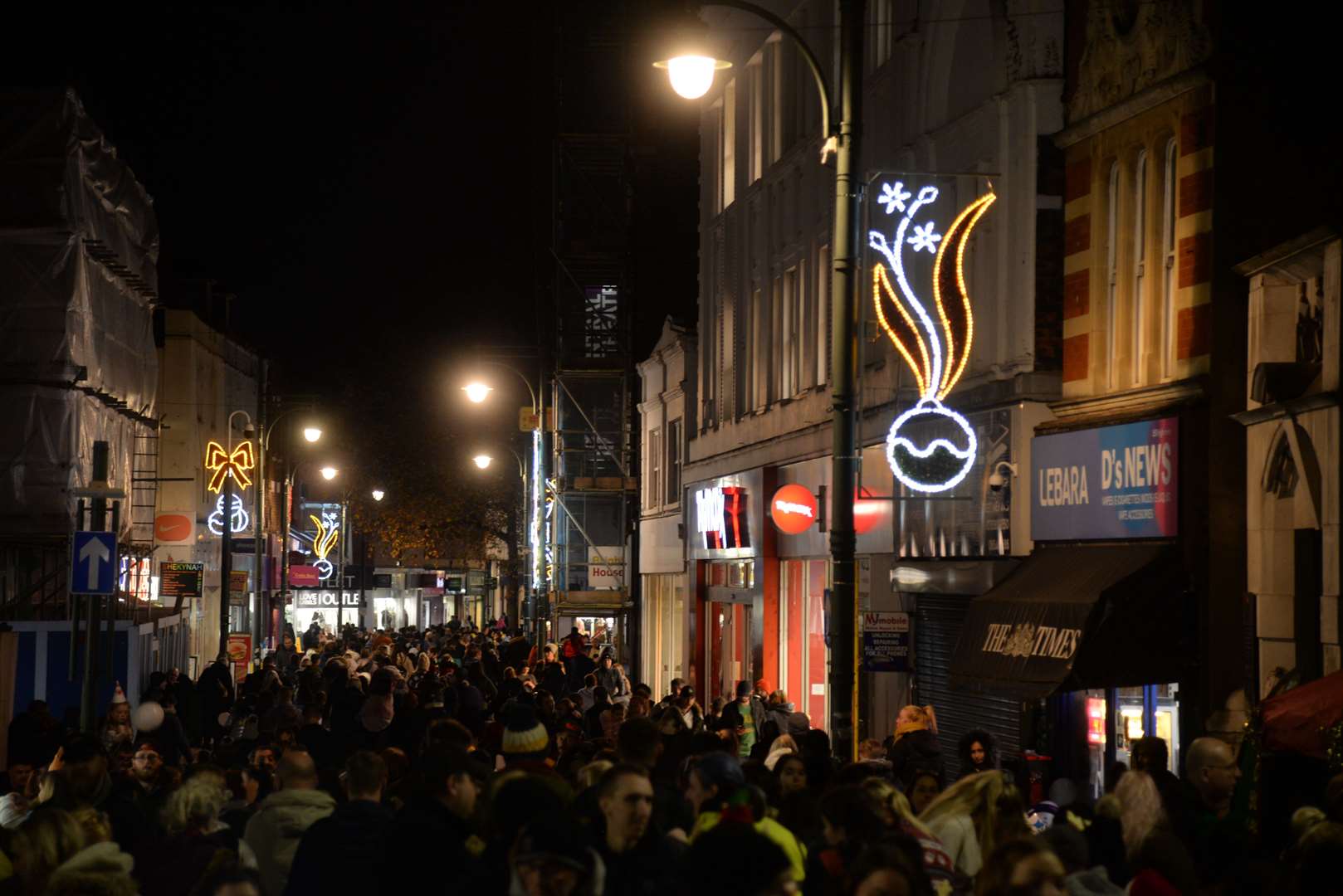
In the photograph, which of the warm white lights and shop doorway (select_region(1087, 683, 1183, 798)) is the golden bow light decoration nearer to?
shop doorway (select_region(1087, 683, 1183, 798))

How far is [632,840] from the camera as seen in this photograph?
735 centimetres

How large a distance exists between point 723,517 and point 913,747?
17.7 meters

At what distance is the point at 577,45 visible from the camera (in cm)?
4847

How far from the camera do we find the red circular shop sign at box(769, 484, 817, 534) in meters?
25.5

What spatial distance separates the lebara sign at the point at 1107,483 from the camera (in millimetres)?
17094

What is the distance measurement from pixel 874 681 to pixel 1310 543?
953cm

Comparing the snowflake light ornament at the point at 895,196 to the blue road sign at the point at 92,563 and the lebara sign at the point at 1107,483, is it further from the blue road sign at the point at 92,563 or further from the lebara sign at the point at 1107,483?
the blue road sign at the point at 92,563

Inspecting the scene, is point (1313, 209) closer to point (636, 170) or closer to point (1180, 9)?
point (1180, 9)

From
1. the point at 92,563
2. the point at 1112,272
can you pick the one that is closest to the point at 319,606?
the point at 92,563

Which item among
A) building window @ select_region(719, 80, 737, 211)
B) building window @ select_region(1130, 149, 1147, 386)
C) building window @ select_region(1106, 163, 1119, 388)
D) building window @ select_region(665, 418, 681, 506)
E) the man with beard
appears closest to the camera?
the man with beard

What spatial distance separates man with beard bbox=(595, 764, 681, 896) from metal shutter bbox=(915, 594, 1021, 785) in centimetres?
1220

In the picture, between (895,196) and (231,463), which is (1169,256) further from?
(231,463)

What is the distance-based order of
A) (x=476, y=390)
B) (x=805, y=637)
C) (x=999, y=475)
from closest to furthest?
1. (x=999, y=475)
2. (x=805, y=637)
3. (x=476, y=390)

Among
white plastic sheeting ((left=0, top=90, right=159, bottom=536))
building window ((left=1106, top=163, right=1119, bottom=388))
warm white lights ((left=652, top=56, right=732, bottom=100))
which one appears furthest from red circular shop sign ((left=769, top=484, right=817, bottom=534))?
white plastic sheeting ((left=0, top=90, right=159, bottom=536))
